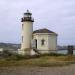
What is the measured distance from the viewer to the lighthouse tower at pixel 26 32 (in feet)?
136

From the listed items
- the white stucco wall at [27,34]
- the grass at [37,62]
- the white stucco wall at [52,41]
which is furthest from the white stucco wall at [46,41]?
the grass at [37,62]

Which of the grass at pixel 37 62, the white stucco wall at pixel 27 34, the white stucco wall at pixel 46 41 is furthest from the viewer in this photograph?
the white stucco wall at pixel 27 34

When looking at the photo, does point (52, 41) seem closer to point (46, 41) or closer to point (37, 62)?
point (46, 41)

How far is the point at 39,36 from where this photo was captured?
136 ft

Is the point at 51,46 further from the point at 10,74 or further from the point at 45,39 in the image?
the point at 10,74

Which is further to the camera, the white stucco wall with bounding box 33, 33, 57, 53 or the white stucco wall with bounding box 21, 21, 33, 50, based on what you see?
the white stucco wall with bounding box 21, 21, 33, 50

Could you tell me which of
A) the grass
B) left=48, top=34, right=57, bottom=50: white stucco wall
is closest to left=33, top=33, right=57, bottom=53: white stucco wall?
left=48, top=34, right=57, bottom=50: white stucco wall

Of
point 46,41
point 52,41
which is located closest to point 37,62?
point 46,41

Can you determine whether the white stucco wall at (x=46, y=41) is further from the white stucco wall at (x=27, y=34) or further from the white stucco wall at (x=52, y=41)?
the white stucco wall at (x=27, y=34)

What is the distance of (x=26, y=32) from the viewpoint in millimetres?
41656

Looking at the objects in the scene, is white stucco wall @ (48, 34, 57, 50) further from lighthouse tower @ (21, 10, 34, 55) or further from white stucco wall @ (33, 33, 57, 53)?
lighthouse tower @ (21, 10, 34, 55)

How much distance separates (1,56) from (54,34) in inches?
308

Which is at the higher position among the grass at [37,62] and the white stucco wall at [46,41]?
the white stucco wall at [46,41]

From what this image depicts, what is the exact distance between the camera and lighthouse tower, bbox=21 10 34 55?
41.5 m
